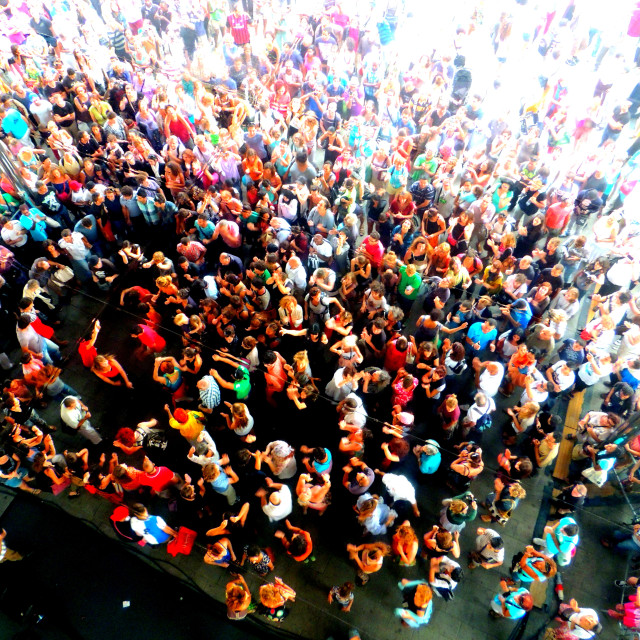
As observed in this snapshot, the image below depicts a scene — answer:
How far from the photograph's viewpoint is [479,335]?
672 cm

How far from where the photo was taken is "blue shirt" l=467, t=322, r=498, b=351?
21.9ft

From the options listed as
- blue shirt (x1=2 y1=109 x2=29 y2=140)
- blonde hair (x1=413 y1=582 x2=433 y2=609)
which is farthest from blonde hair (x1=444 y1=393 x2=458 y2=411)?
blue shirt (x1=2 y1=109 x2=29 y2=140)

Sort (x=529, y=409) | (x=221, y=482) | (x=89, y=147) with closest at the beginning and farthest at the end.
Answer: (x=221, y=482) → (x=529, y=409) → (x=89, y=147)

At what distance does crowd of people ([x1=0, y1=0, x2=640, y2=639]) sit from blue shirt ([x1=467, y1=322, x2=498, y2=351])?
1.9 inches

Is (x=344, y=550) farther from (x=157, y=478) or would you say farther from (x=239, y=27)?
(x=239, y=27)

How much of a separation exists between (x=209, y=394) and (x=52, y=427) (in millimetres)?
2845

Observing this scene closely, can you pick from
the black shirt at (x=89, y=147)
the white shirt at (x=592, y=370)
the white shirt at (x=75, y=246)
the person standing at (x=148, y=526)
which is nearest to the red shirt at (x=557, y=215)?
the white shirt at (x=592, y=370)

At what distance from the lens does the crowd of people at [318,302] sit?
573 cm

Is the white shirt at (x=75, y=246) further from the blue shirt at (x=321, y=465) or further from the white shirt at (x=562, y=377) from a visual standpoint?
the white shirt at (x=562, y=377)

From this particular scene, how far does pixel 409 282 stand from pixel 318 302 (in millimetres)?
1479

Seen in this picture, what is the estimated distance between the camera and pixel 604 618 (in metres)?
5.56

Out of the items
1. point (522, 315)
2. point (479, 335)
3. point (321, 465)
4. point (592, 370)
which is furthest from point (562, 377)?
point (321, 465)

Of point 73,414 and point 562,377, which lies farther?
point 562,377

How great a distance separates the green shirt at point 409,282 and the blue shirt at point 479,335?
1.04m
